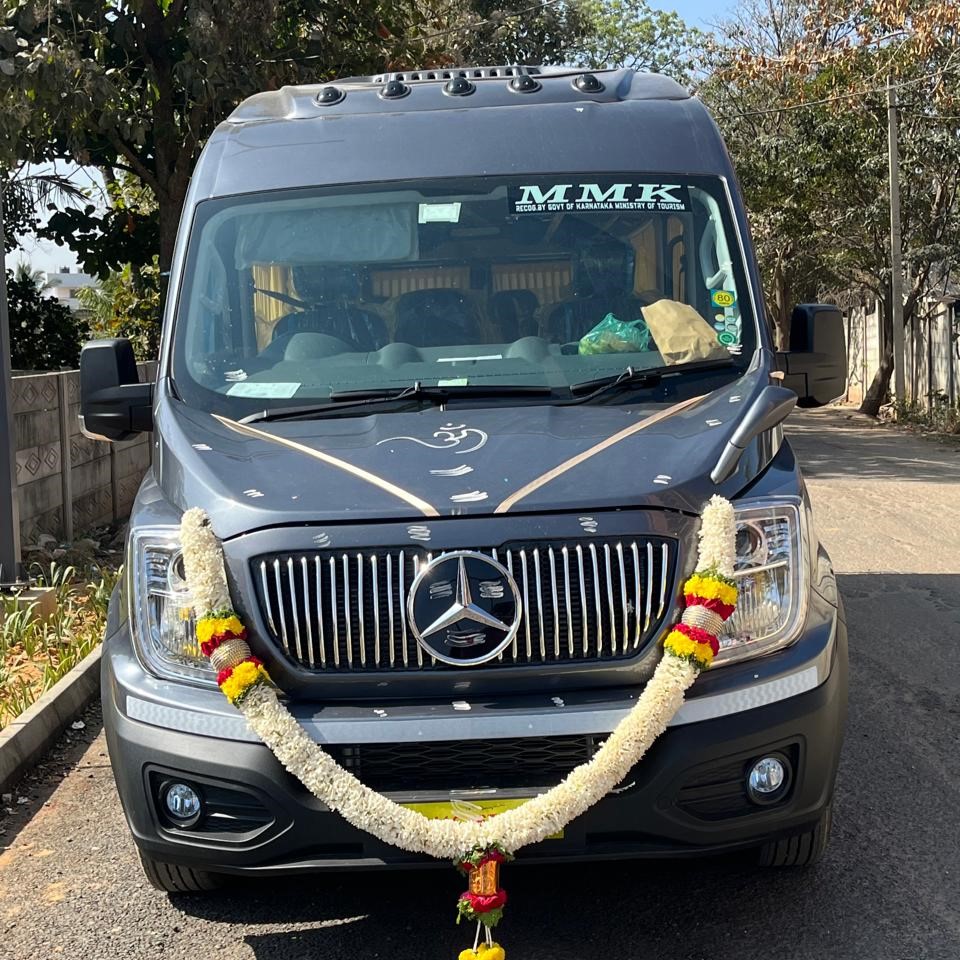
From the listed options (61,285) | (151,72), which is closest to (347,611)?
(151,72)

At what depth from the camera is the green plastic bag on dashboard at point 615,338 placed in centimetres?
470

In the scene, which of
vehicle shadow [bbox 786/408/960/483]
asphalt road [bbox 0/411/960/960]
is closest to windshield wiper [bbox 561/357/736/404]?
asphalt road [bbox 0/411/960/960]

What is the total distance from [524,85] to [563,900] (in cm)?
327

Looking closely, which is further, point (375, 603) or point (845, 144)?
point (845, 144)

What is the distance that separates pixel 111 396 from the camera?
494cm

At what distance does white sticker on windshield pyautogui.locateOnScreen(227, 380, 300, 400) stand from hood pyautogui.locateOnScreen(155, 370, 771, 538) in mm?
195

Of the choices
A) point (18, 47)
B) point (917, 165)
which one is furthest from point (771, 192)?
point (18, 47)

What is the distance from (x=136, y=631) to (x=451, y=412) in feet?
3.94

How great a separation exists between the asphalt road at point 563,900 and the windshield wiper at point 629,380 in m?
1.59

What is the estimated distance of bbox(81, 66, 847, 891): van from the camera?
3570 mm

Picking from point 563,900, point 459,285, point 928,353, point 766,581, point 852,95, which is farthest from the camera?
point 928,353

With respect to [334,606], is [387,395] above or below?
above

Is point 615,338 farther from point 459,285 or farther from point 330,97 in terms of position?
point 330,97

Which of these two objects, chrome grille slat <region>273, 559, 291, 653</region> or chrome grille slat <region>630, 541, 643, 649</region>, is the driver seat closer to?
chrome grille slat <region>273, 559, 291, 653</region>
